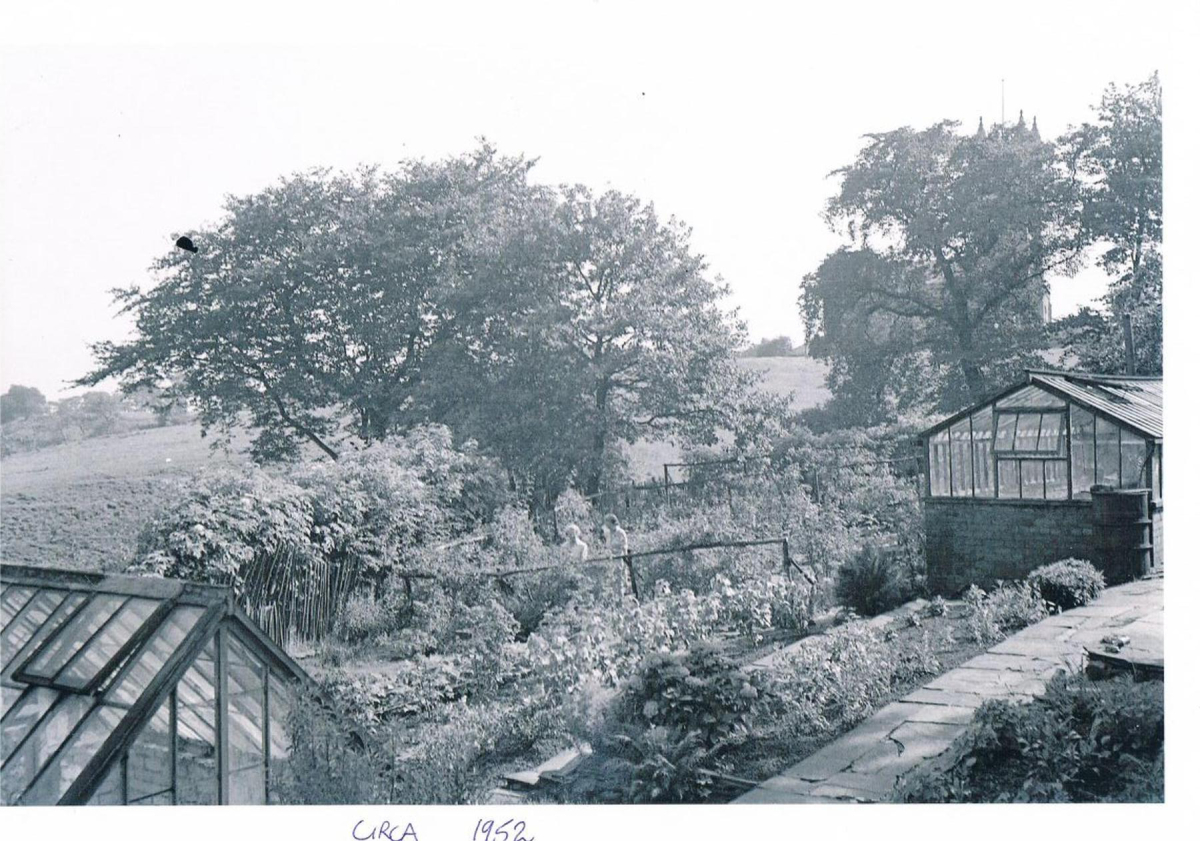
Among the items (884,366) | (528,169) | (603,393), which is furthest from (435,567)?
(528,169)

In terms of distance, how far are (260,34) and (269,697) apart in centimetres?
423

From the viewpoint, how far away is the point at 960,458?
Result: 40.2 feet

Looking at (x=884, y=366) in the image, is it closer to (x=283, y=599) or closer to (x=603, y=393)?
(x=603, y=393)

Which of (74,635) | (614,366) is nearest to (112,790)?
(74,635)

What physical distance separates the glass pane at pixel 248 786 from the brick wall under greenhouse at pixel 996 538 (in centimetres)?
918

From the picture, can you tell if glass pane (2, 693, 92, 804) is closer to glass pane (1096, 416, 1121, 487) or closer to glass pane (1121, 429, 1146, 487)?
glass pane (1096, 416, 1121, 487)

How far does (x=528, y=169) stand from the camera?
1537 centimetres

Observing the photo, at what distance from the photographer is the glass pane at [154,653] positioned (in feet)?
15.6

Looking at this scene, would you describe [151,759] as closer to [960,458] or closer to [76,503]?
A: [76,503]

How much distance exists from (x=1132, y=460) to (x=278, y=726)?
10298mm

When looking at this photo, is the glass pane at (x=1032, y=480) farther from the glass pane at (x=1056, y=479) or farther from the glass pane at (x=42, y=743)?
the glass pane at (x=42, y=743)

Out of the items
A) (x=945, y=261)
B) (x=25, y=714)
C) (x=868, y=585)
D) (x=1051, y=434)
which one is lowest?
(x=868, y=585)

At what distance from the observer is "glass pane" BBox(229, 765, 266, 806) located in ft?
16.8

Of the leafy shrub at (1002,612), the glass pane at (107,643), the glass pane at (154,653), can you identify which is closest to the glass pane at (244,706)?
the glass pane at (154,653)
